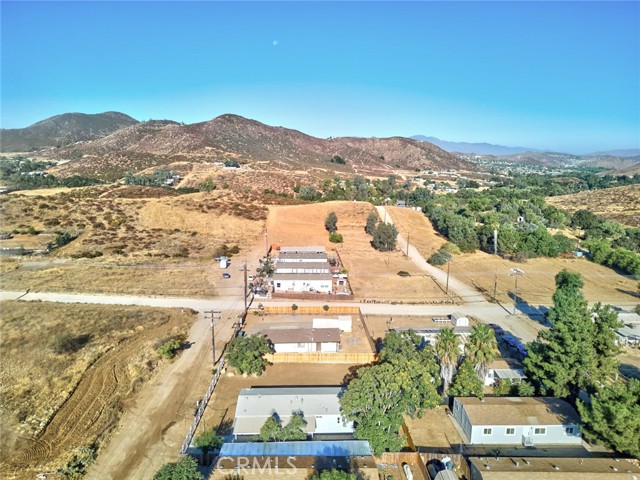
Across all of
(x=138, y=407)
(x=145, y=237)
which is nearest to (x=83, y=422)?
(x=138, y=407)

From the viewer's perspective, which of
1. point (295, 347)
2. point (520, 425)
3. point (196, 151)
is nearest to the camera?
point (520, 425)

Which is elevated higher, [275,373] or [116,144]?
[116,144]

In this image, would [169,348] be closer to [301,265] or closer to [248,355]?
[248,355]

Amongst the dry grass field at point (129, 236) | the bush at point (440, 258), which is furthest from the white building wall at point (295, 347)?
the bush at point (440, 258)

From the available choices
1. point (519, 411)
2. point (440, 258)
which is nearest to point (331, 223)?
point (440, 258)

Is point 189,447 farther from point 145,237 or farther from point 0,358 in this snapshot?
point 145,237

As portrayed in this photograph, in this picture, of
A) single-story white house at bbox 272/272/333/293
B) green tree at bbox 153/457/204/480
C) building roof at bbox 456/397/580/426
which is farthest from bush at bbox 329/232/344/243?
green tree at bbox 153/457/204/480
